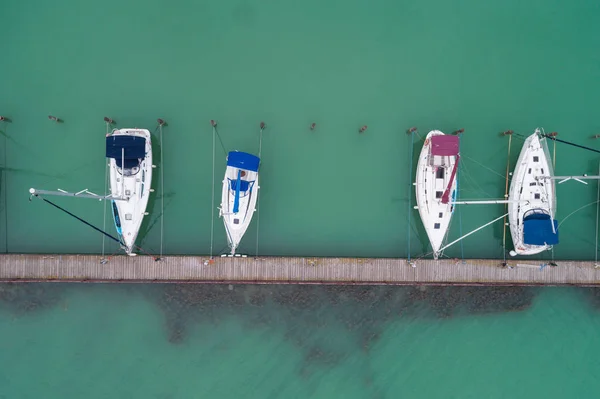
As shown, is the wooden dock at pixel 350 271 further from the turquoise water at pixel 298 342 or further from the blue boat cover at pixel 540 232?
Answer: the blue boat cover at pixel 540 232

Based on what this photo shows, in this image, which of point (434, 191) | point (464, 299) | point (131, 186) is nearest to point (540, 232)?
point (464, 299)

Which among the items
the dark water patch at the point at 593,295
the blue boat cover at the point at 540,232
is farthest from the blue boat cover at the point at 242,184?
the dark water patch at the point at 593,295

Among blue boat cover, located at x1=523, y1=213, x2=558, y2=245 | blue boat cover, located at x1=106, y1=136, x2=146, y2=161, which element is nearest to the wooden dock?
blue boat cover, located at x1=523, y1=213, x2=558, y2=245

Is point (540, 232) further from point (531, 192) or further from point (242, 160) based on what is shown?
point (242, 160)

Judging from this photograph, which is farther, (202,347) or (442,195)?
(202,347)

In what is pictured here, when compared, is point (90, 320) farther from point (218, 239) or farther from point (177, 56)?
point (177, 56)

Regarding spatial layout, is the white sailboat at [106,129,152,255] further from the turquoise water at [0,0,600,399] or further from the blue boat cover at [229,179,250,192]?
the blue boat cover at [229,179,250,192]

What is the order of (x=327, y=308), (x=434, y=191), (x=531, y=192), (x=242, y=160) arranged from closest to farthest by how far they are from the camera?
1. (x=242, y=160)
2. (x=434, y=191)
3. (x=531, y=192)
4. (x=327, y=308)

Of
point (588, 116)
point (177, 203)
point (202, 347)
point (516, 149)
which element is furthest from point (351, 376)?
point (588, 116)
